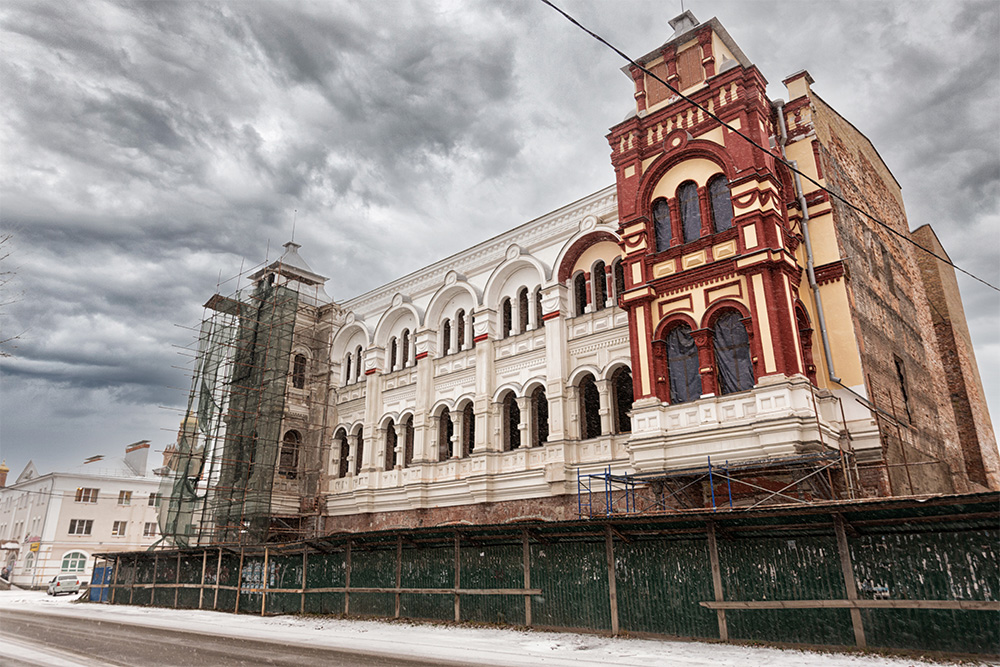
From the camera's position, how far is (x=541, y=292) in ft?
75.2

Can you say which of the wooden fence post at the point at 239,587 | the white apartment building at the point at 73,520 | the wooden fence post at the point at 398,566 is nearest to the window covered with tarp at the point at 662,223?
the wooden fence post at the point at 398,566

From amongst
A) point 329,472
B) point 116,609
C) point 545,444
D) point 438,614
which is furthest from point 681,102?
point 116,609

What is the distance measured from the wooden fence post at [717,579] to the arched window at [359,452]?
59.3 feet

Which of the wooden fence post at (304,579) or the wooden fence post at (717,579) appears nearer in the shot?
the wooden fence post at (717,579)

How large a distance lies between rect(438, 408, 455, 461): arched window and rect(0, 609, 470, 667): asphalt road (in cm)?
1085

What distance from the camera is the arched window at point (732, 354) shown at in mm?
16375

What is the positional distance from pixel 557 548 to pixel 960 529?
23.9 feet

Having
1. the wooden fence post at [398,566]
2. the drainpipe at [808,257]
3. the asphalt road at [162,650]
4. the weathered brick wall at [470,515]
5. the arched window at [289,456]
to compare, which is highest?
the drainpipe at [808,257]

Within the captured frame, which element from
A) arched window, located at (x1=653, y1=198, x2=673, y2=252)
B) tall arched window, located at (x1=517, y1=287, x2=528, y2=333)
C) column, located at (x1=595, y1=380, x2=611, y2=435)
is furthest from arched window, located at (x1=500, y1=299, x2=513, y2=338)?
arched window, located at (x1=653, y1=198, x2=673, y2=252)

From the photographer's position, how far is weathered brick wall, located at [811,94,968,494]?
1759cm

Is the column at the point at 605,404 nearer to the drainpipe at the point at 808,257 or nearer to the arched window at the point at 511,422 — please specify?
the arched window at the point at 511,422

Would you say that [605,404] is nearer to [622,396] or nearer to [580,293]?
[622,396]

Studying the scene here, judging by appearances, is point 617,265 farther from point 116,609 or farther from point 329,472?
point 116,609

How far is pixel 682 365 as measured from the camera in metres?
17.4
